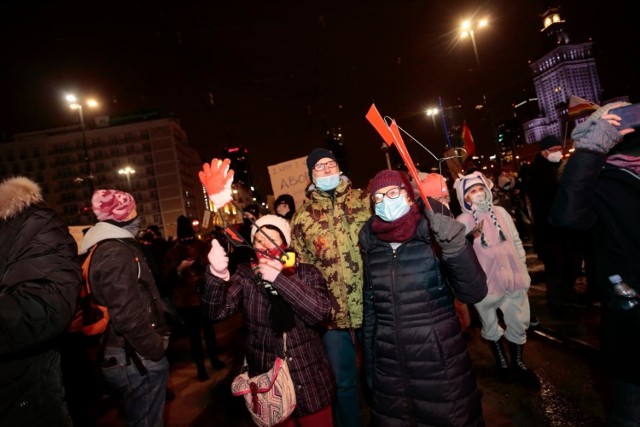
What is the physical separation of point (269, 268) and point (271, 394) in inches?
33.7

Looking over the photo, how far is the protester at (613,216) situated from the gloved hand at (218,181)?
6.57 ft

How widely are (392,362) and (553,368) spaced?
2.62 m

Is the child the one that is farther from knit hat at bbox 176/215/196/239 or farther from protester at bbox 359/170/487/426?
knit hat at bbox 176/215/196/239

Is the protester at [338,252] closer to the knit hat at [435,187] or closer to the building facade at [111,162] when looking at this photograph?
the knit hat at [435,187]

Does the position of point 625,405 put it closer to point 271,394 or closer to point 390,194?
Result: point 390,194

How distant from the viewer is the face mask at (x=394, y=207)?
110 inches

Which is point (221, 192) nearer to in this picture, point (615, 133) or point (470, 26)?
point (615, 133)

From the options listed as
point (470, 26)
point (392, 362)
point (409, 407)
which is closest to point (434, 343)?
point (392, 362)

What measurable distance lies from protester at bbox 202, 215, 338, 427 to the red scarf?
0.61 metres

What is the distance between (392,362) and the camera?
264cm

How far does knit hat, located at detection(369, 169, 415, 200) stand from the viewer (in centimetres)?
290

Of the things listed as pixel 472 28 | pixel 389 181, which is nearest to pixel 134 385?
pixel 389 181

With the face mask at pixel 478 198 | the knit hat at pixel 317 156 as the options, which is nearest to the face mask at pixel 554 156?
the face mask at pixel 478 198

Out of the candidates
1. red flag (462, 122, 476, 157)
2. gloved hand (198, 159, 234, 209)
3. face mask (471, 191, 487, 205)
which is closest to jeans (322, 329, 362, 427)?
gloved hand (198, 159, 234, 209)
